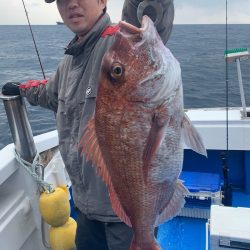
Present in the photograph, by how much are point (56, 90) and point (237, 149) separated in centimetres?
224

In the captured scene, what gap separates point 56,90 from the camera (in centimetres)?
243

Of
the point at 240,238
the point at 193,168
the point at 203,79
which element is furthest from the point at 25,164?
the point at 203,79

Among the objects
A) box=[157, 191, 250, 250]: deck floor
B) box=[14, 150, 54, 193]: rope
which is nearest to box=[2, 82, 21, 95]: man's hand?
box=[14, 150, 54, 193]: rope

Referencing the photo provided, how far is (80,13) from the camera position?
1.97m

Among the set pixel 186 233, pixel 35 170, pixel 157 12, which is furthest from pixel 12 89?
pixel 186 233

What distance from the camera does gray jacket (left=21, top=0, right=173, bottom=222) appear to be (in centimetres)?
201

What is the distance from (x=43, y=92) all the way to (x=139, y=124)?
132 cm

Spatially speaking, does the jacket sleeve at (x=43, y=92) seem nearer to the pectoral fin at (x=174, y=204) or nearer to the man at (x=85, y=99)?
the man at (x=85, y=99)

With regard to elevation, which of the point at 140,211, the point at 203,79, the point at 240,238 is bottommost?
the point at 203,79

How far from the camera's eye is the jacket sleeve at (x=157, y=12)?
1633mm

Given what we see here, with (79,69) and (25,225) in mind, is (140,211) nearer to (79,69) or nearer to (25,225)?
(79,69)

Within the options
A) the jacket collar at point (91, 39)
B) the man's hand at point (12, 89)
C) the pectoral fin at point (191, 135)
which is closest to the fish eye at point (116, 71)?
the pectoral fin at point (191, 135)

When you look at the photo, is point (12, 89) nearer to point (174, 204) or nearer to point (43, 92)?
point (43, 92)

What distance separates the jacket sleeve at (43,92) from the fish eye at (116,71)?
3.57 ft
